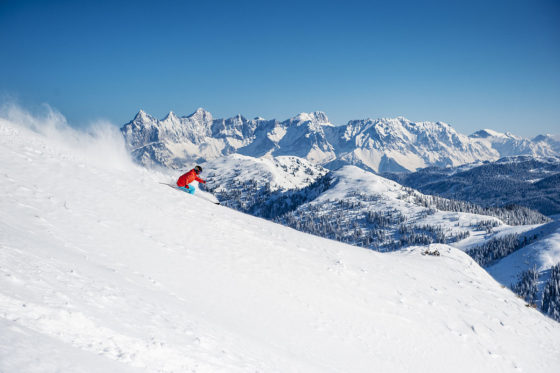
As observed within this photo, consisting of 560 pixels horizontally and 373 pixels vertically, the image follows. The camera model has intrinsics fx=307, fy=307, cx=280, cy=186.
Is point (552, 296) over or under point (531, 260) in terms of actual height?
under

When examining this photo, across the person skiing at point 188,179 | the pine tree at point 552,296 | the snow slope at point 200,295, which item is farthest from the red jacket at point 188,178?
the pine tree at point 552,296

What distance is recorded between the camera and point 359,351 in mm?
13109

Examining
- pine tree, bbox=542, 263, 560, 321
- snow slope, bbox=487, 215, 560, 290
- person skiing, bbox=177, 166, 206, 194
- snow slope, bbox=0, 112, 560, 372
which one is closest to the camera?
snow slope, bbox=0, 112, 560, 372

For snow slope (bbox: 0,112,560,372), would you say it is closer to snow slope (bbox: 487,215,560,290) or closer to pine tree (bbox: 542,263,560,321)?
pine tree (bbox: 542,263,560,321)

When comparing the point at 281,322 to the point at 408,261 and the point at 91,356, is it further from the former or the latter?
the point at 408,261

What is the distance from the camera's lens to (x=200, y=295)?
1246cm

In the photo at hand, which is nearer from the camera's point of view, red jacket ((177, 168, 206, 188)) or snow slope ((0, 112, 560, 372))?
snow slope ((0, 112, 560, 372))

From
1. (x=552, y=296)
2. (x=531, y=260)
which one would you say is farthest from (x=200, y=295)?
(x=531, y=260)

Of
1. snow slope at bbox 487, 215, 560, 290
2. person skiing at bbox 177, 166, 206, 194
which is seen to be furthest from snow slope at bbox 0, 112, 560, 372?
snow slope at bbox 487, 215, 560, 290

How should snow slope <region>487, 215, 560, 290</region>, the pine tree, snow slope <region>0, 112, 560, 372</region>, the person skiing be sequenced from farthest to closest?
snow slope <region>487, 215, 560, 290</region> < the pine tree < the person skiing < snow slope <region>0, 112, 560, 372</region>

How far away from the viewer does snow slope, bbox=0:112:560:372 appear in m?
Answer: 7.62

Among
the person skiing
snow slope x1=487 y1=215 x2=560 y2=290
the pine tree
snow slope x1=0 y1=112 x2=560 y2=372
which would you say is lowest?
snow slope x1=0 y1=112 x2=560 y2=372

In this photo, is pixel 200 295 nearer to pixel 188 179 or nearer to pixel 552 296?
pixel 188 179

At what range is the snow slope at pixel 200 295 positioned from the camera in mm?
7621
